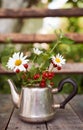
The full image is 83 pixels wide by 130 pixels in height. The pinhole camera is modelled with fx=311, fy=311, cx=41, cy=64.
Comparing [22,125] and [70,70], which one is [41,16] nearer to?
[70,70]

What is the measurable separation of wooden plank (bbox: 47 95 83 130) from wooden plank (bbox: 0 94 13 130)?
0.15m

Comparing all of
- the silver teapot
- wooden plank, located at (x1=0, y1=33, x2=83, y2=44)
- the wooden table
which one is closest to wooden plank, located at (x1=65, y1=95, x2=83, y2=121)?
the wooden table

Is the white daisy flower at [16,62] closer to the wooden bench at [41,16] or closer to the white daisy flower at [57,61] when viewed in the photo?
the white daisy flower at [57,61]

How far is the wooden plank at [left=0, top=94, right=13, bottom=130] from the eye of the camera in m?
1.01

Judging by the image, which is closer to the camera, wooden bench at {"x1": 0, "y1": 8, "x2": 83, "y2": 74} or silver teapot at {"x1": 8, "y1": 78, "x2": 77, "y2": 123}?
silver teapot at {"x1": 8, "y1": 78, "x2": 77, "y2": 123}

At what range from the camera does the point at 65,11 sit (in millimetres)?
2039

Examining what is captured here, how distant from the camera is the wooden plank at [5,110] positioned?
1.01 metres

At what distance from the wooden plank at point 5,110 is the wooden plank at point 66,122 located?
145 millimetres

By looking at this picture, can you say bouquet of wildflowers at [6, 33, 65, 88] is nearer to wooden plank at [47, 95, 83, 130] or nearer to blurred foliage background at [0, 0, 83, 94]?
wooden plank at [47, 95, 83, 130]

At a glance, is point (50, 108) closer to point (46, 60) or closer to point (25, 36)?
point (46, 60)

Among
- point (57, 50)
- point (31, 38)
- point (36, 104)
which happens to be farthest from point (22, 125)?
point (57, 50)

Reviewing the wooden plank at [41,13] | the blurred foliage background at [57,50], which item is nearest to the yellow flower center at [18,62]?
the wooden plank at [41,13]

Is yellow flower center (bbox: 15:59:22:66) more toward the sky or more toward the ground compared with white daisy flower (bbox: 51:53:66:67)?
more toward the sky

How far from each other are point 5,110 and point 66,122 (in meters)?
0.29
